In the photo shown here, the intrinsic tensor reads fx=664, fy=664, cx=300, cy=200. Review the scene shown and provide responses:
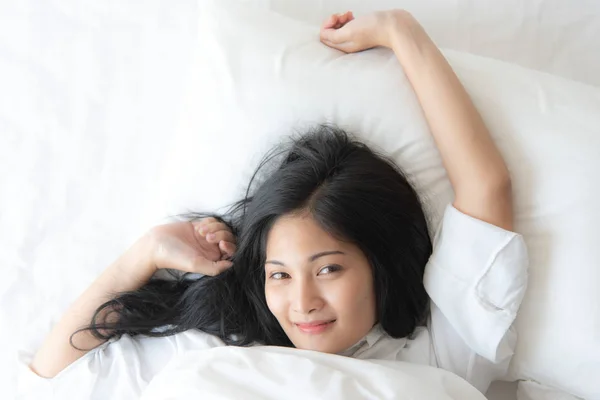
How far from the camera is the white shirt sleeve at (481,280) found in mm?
1084

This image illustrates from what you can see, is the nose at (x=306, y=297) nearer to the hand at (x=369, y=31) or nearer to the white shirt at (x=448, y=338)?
the white shirt at (x=448, y=338)

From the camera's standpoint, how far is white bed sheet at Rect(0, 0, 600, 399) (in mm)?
1376

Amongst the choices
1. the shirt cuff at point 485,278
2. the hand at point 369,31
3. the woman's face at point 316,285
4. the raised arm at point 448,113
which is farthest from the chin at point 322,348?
the hand at point 369,31

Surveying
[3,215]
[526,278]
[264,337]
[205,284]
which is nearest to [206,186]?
[205,284]

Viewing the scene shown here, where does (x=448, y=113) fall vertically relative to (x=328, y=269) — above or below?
above

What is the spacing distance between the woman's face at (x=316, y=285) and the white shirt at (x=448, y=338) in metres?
0.12

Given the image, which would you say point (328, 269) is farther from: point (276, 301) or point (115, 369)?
point (115, 369)

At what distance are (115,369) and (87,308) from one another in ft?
0.42

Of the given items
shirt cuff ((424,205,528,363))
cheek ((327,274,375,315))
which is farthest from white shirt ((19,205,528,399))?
cheek ((327,274,375,315))

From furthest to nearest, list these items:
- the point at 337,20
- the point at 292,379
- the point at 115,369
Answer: the point at 337,20 → the point at 115,369 → the point at 292,379

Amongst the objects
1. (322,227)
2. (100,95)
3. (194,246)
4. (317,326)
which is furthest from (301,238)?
(100,95)

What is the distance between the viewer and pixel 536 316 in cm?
111

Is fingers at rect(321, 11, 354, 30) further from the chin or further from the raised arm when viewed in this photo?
the chin

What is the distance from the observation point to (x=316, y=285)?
108 cm
